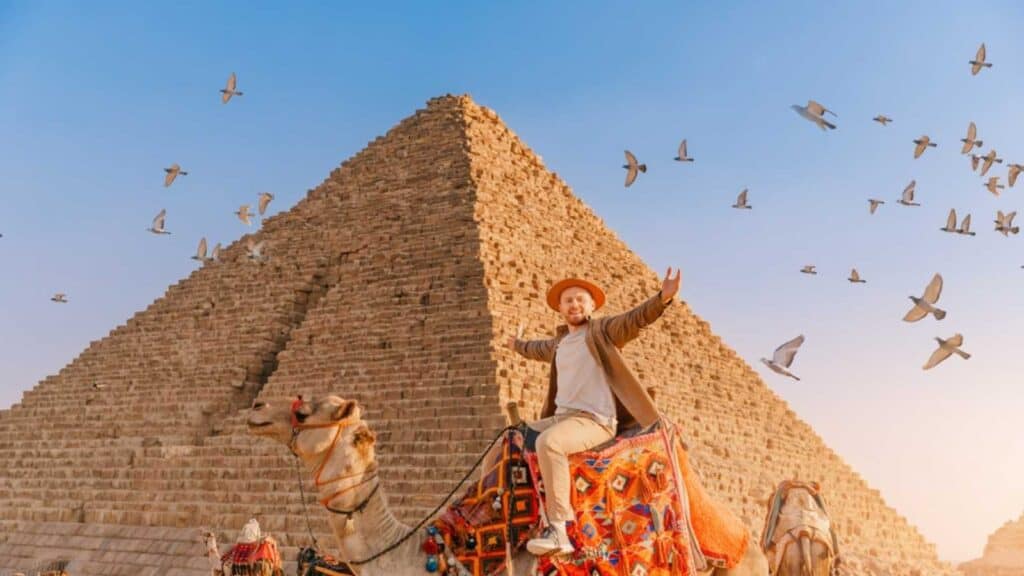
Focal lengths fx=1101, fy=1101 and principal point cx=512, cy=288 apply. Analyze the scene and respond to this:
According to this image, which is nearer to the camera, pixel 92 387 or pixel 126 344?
pixel 92 387

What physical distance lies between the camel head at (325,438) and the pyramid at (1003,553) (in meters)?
34.6

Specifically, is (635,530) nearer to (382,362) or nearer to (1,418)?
(382,362)

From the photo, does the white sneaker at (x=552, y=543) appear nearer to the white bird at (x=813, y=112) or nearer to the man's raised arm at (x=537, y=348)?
the man's raised arm at (x=537, y=348)

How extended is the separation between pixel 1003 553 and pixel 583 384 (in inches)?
1418

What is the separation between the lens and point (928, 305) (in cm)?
1038

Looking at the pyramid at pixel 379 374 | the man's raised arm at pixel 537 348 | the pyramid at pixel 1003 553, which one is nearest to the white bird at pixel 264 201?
the pyramid at pixel 379 374

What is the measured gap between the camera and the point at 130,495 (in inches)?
850

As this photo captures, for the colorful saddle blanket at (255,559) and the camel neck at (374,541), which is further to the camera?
the colorful saddle blanket at (255,559)

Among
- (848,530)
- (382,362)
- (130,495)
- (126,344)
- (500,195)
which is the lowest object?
(848,530)

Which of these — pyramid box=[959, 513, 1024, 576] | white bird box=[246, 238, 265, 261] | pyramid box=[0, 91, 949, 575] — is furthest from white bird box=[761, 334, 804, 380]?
pyramid box=[959, 513, 1024, 576]

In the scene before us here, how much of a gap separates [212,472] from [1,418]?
10.8m

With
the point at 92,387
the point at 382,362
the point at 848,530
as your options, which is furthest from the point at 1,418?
the point at 848,530

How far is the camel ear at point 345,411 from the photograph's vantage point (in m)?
5.58

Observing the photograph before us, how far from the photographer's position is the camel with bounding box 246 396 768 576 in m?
5.57
